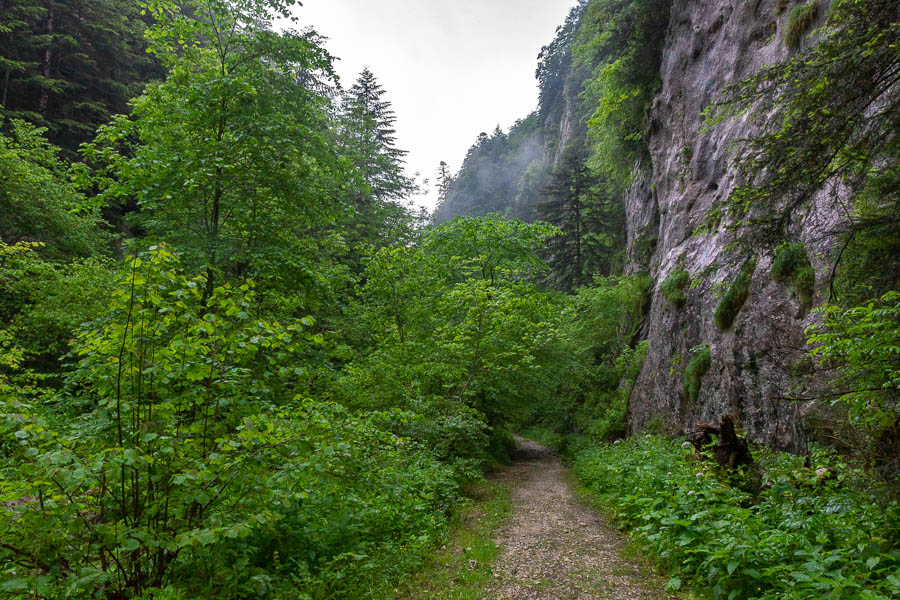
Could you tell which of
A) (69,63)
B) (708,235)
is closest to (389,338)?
(708,235)

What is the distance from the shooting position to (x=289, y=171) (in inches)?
345

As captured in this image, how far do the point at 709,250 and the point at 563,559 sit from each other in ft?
28.0

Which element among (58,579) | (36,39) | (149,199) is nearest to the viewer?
(58,579)

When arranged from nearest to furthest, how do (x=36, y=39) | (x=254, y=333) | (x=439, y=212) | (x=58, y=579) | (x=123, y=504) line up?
(x=58, y=579) → (x=123, y=504) → (x=254, y=333) → (x=36, y=39) → (x=439, y=212)

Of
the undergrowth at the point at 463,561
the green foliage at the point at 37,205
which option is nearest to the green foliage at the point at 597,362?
the undergrowth at the point at 463,561

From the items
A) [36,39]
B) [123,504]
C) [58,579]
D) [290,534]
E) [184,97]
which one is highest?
[36,39]

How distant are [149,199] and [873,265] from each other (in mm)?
10782

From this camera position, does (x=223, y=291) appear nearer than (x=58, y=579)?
No

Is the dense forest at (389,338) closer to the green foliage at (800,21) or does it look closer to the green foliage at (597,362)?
the green foliage at (800,21)

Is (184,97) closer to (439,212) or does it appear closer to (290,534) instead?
(290,534)

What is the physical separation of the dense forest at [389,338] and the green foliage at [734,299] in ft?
0.17

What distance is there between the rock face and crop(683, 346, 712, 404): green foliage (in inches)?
4.6

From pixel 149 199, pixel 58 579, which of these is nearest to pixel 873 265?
pixel 58 579

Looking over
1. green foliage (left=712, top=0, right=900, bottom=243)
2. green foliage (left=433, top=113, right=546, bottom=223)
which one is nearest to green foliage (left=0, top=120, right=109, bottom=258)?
green foliage (left=712, top=0, right=900, bottom=243)
